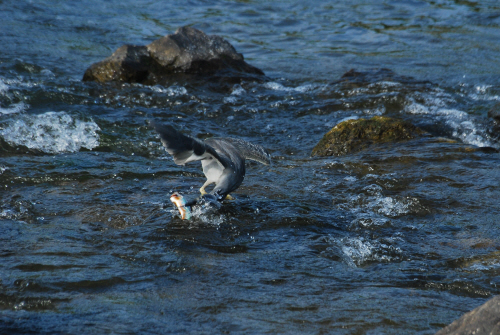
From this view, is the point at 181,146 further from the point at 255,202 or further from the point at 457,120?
the point at 457,120

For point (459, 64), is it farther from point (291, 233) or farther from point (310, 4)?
point (291, 233)

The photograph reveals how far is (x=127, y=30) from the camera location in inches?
500

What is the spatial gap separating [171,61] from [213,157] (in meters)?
4.70

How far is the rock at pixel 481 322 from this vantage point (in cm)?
246

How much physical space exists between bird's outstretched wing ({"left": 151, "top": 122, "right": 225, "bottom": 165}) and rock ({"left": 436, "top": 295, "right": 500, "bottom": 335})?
251 centimetres

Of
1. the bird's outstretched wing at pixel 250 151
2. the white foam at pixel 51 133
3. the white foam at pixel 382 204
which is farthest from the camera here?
the white foam at pixel 51 133

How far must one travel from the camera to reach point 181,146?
451cm

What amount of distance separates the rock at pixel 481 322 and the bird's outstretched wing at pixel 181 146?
8.24ft

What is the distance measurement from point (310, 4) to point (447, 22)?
357 centimetres

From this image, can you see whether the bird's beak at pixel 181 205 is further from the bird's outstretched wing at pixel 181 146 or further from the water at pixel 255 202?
the bird's outstretched wing at pixel 181 146

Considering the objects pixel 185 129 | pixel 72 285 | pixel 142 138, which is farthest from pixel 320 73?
pixel 72 285

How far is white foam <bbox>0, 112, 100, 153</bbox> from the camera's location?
6.68 metres

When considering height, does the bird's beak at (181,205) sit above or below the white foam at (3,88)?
below

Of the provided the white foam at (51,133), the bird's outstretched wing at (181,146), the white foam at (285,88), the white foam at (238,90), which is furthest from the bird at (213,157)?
the white foam at (285,88)
